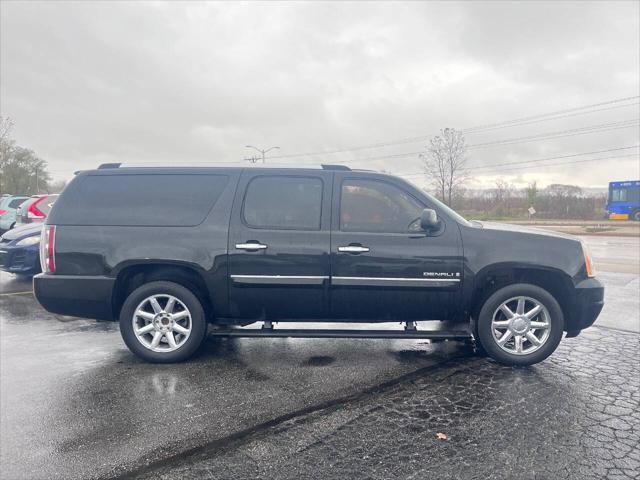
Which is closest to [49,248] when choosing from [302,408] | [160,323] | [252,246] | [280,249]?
[160,323]

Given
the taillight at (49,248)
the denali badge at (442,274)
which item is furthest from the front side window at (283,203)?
the taillight at (49,248)

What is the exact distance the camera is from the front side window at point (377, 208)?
14.1 ft

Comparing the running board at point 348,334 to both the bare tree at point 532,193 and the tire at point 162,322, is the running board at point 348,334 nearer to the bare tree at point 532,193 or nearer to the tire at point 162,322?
the tire at point 162,322

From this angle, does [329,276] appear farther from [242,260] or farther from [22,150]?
[22,150]

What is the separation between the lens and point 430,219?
4.08 meters

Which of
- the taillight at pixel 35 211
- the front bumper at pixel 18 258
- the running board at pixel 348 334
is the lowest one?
the running board at pixel 348 334

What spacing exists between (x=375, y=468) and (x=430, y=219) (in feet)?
7.53

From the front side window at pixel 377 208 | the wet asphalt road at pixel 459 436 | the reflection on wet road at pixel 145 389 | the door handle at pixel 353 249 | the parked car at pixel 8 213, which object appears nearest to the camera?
the wet asphalt road at pixel 459 436

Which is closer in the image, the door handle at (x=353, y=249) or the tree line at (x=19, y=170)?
the door handle at (x=353, y=249)

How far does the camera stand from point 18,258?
27.5ft

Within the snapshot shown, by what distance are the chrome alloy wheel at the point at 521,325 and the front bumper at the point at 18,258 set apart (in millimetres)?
8527

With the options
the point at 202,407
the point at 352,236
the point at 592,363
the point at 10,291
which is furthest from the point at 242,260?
the point at 10,291

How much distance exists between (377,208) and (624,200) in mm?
39442

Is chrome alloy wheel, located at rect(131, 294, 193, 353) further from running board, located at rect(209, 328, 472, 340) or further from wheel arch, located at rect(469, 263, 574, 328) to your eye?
wheel arch, located at rect(469, 263, 574, 328)
